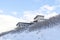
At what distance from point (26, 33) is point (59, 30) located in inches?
40.1

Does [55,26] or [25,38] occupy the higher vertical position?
[55,26]

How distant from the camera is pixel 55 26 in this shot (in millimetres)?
3727

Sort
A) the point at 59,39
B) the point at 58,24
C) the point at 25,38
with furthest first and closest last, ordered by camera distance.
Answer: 1. the point at 25,38
2. the point at 58,24
3. the point at 59,39

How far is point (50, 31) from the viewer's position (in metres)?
3.77

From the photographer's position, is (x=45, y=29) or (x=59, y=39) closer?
(x=59, y=39)

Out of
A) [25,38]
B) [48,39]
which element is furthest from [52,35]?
[25,38]

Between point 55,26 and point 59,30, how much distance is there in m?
0.19

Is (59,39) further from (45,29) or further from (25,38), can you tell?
(25,38)

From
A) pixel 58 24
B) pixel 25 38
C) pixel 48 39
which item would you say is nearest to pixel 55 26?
pixel 58 24

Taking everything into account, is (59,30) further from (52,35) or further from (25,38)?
(25,38)

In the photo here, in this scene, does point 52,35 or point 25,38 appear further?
point 25,38

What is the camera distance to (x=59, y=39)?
3479 mm

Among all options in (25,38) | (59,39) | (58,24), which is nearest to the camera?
→ (59,39)

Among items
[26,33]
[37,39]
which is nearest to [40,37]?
[37,39]
